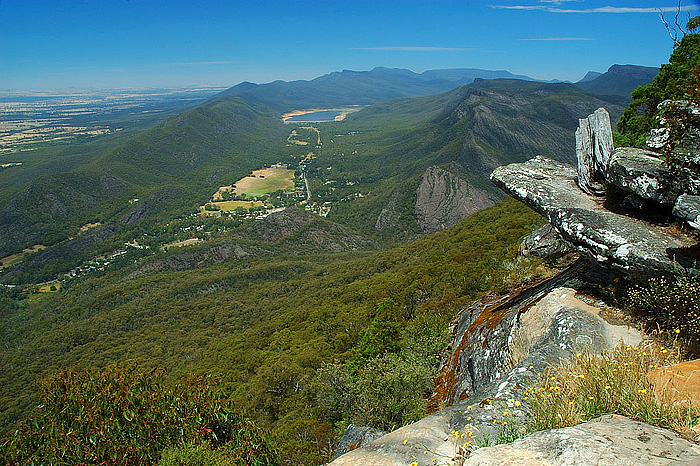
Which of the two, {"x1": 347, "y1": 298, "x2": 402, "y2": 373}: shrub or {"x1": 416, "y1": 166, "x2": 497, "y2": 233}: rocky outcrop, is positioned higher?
{"x1": 347, "y1": 298, "x2": 402, "y2": 373}: shrub

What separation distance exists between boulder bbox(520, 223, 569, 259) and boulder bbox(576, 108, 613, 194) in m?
3.14

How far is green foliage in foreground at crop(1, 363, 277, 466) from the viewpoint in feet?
26.8

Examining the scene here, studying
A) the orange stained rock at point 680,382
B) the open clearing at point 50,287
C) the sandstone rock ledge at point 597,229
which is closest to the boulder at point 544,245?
the sandstone rock ledge at point 597,229

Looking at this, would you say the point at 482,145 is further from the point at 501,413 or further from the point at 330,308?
the point at 501,413

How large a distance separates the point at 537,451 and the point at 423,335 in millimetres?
16915

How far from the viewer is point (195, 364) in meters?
56.5

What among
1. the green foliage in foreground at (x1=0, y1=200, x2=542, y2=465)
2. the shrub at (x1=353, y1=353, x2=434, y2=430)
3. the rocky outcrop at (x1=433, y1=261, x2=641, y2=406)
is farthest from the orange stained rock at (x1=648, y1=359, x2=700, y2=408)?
the green foliage in foreground at (x1=0, y1=200, x2=542, y2=465)

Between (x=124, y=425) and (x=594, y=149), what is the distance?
1541cm

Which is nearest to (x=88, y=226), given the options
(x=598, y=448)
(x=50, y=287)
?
(x=50, y=287)

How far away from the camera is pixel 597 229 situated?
9508mm

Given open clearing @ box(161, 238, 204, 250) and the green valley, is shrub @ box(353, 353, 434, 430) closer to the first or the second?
the green valley

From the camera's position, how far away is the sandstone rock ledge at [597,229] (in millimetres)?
8359

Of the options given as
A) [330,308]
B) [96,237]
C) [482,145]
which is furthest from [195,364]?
[482,145]

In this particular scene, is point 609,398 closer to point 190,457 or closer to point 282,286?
point 190,457
